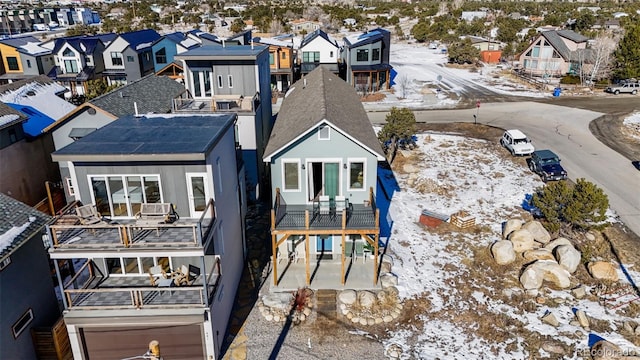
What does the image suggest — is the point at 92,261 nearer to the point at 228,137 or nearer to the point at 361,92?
the point at 228,137

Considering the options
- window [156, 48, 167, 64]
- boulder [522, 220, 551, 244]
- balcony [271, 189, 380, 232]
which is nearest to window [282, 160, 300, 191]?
balcony [271, 189, 380, 232]

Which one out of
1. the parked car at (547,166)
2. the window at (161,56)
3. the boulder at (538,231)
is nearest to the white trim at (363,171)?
the boulder at (538,231)

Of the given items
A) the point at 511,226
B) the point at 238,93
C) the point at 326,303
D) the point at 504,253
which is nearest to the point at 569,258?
the point at 504,253

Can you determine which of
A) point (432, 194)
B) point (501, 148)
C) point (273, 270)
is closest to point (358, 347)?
point (273, 270)

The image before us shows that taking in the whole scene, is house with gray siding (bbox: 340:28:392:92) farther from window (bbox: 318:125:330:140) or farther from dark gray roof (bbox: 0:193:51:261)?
dark gray roof (bbox: 0:193:51:261)

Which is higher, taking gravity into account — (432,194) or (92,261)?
(92,261)

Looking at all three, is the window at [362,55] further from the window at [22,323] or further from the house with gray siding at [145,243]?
the window at [22,323]

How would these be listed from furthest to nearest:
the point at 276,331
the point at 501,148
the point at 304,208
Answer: the point at 501,148 < the point at 304,208 < the point at 276,331
